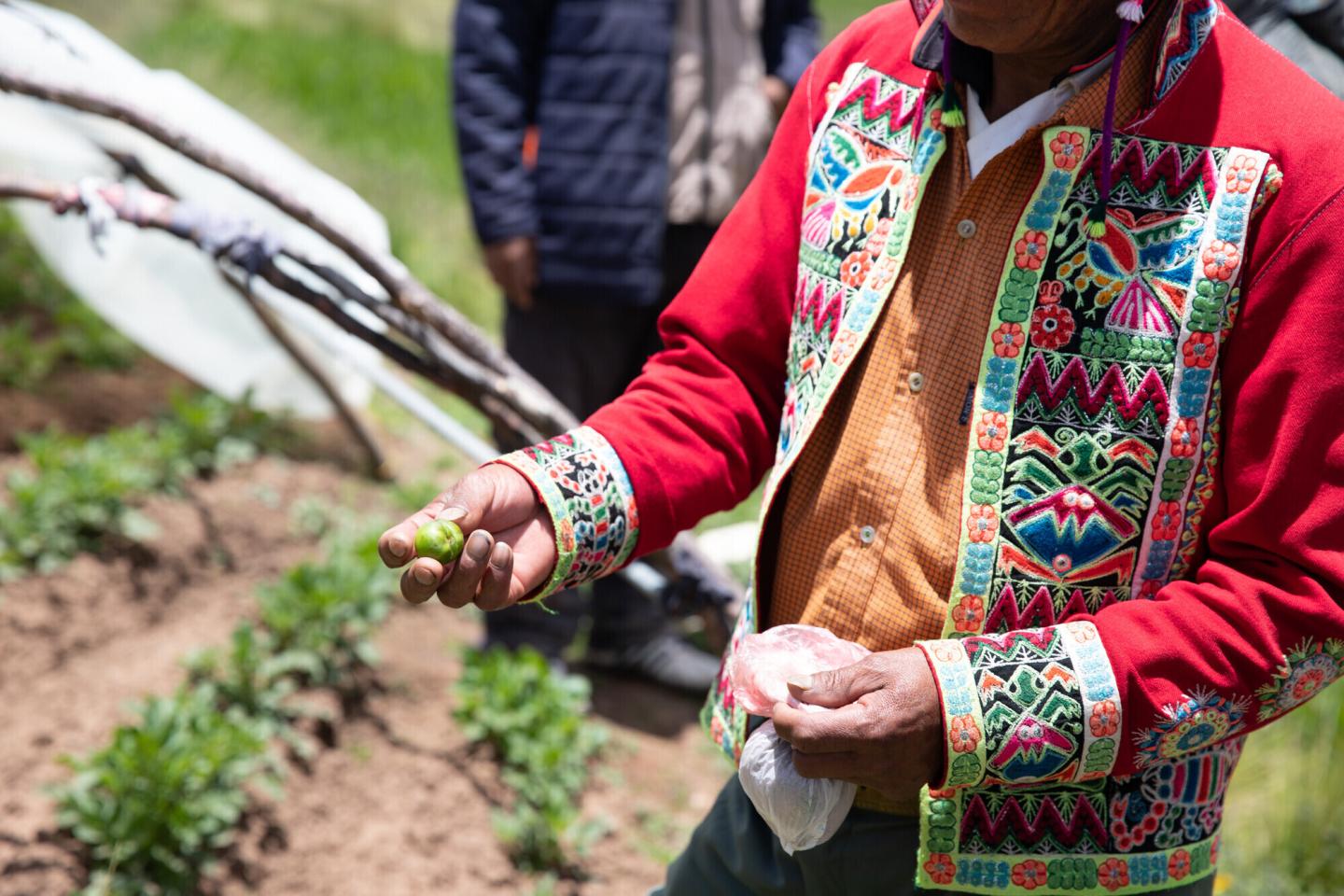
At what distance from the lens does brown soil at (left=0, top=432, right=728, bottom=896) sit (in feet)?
9.23

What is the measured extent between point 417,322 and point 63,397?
2.33 meters

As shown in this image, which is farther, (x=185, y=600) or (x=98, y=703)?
(x=185, y=600)

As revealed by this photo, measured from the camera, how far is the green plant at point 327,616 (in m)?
3.26

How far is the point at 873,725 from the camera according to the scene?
123cm

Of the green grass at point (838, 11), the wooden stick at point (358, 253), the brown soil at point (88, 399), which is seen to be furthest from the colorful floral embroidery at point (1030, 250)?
the green grass at point (838, 11)

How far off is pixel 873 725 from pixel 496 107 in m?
2.36

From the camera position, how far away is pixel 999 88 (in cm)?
141

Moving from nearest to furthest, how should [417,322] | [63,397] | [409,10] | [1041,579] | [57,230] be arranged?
1. [1041,579]
2. [417,322]
3. [57,230]
4. [63,397]
5. [409,10]

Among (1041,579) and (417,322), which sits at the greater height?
(1041,579)

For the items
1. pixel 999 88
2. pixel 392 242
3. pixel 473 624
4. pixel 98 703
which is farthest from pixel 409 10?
pixel 999 88

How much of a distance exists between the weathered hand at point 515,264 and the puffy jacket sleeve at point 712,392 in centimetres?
171

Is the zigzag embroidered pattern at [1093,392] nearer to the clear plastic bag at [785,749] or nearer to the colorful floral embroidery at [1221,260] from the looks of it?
the colorful floral embroidery at [1221,260]

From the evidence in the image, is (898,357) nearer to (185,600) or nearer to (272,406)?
(185,600)

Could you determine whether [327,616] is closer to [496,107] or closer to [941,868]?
[496,107]
